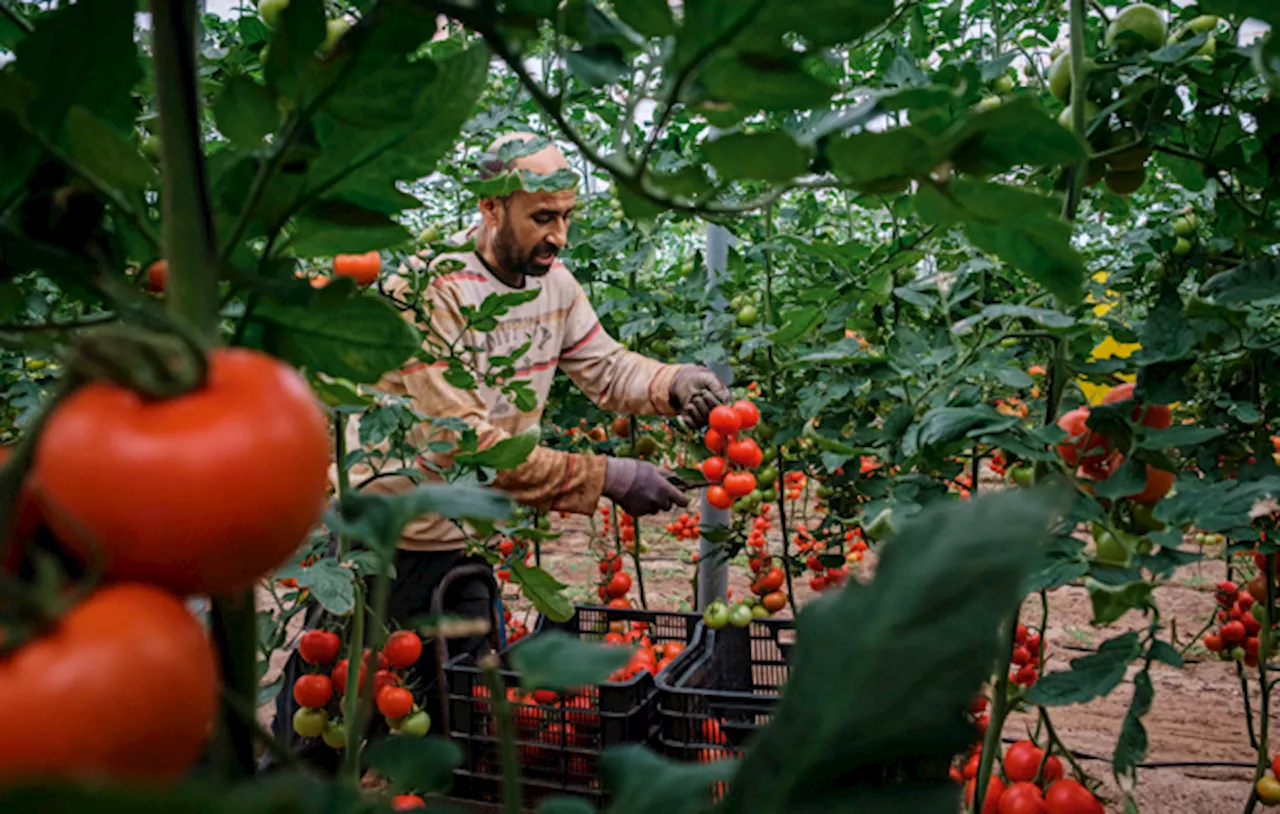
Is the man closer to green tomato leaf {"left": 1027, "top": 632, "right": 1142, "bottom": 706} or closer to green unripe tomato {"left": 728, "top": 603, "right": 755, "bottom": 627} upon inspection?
green unripe tomato {"left": 728, "top": 603, "right": 755, "bottom": 627}

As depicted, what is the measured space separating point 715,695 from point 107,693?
1.82 metres

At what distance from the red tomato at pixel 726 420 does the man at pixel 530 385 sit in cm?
41

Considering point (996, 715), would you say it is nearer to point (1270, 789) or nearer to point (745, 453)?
point (1270, 789)

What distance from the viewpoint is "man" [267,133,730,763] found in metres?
2.39

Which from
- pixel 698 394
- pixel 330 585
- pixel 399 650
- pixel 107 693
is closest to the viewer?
pixel 107 693

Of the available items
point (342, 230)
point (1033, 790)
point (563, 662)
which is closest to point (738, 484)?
point (1033, 790)

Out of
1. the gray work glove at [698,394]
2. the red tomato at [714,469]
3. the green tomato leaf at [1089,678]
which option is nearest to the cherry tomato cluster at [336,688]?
the red tomato at [714,469]

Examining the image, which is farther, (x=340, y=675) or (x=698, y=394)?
(x=698, y=394)

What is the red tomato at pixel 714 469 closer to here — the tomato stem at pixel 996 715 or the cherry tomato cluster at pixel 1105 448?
the tomato stem at pixel 996 715

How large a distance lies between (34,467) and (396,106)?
0.77 ft

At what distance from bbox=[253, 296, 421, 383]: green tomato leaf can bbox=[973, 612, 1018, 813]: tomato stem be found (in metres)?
0.84

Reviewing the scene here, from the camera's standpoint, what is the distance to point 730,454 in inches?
81.5

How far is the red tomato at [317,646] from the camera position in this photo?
1.69m

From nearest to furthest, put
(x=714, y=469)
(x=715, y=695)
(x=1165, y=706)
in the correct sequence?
(x=715, y=695) → (x=714, y=469) → (x=1165, y=706)
